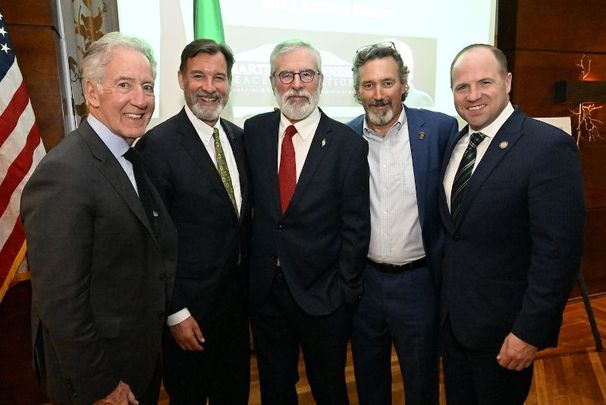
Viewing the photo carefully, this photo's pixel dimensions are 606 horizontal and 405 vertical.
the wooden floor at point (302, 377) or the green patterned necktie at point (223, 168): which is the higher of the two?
the green patterned necktie at point (223, 168)

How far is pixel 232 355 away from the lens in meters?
2.05

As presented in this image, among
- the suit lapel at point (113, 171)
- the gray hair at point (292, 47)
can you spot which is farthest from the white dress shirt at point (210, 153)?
the suit lapel at point (113, 171)

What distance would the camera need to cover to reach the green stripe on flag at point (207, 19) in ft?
9.34

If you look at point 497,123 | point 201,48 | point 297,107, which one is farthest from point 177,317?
point 497,123

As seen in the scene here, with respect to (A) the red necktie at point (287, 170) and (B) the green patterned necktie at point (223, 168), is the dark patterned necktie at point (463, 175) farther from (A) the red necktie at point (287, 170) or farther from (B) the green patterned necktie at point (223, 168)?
(B) the green patterned necktie at point (223, 168)

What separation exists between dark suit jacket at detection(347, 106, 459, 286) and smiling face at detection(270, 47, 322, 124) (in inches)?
19.6

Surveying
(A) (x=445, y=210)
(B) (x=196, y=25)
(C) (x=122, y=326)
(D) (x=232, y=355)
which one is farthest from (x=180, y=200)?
(B) (x=196, y=25)

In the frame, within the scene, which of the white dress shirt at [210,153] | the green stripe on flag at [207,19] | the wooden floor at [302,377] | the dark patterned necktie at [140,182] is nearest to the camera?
the dark patterned necktie at [140,182]

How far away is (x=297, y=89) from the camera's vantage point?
1876 mm

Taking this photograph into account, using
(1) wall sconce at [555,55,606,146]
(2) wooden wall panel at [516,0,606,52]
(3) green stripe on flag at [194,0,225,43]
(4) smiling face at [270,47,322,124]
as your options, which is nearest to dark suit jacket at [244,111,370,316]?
(4) smiling face at [270,47,322,124]

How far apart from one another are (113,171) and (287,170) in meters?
0.76

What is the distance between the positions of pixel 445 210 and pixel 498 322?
0.47 m

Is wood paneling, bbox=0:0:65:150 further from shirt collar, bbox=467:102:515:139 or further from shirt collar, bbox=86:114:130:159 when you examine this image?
shirt collar, bbox=467:102:515:139

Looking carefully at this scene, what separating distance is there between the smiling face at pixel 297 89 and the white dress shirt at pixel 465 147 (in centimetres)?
65
